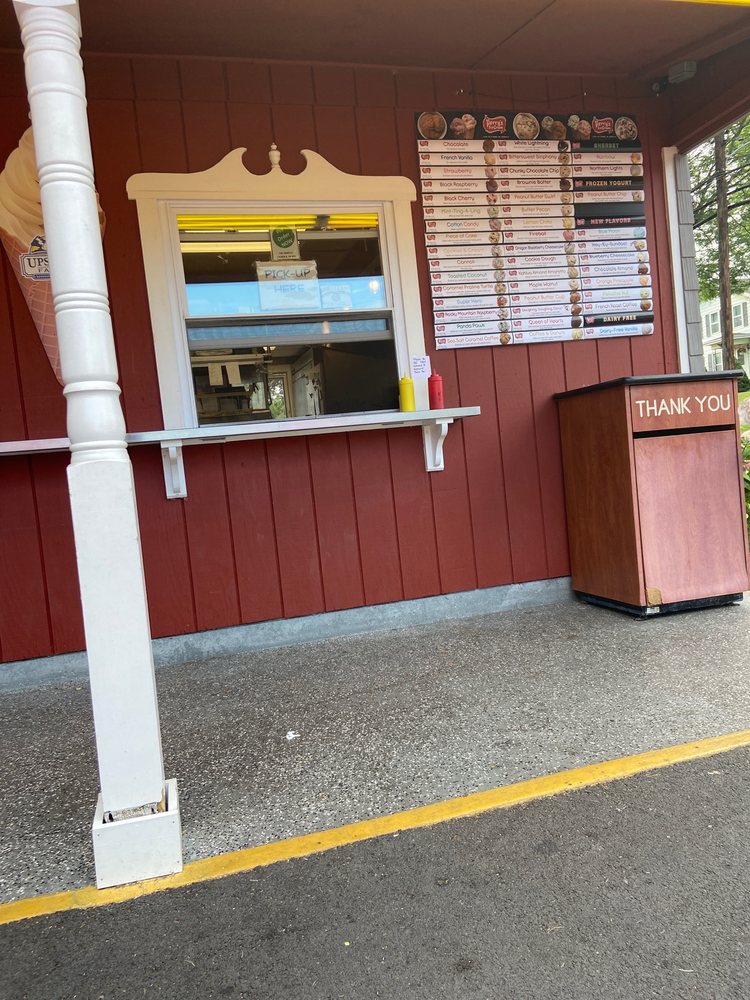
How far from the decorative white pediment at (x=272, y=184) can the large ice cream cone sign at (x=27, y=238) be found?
0.53 metres

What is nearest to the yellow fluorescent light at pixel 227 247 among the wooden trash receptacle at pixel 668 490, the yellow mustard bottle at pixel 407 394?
the yellow mustard bottle at pixel 407 394

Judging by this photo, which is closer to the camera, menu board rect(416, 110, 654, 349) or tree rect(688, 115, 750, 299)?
menu board rect(416, 110, 654, 349)

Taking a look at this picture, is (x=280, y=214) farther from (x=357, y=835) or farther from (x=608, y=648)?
(x=357, y=835)

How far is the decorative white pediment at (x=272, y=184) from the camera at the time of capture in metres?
3.70

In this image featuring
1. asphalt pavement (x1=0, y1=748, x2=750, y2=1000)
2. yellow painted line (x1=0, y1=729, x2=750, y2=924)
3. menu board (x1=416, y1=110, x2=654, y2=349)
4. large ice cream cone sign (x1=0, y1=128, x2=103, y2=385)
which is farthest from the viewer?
menu board (x1=416, y1=110, x2=654, y2=349)

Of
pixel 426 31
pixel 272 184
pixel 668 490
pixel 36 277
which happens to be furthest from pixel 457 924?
pixel 426 31

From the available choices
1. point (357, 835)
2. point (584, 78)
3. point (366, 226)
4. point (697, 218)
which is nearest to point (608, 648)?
point (357, 835)

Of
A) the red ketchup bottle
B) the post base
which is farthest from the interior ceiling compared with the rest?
the post base

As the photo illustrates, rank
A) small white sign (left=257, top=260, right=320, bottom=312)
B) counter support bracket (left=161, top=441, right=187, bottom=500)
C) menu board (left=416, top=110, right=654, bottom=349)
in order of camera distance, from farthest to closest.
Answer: menu board (left=416, top=110, right=654, bottom=349)
small white sign (left=257, top=260, right=320, bottom=312)
counter support bracket (left=161, top=441, right=187, bottom=500)

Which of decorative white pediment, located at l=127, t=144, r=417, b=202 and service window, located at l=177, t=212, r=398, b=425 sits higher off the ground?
decorative white pediment, located at l=127, t=144, r=417, b=202

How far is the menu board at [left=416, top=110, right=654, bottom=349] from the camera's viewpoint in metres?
4.16

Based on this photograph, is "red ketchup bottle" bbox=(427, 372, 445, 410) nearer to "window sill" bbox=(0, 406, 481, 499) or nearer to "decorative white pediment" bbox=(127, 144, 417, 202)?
"window sill" bbox=(0, 406, 481, 499)

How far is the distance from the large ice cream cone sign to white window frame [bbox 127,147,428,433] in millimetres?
522

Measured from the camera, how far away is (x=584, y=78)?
4375 millimetres
